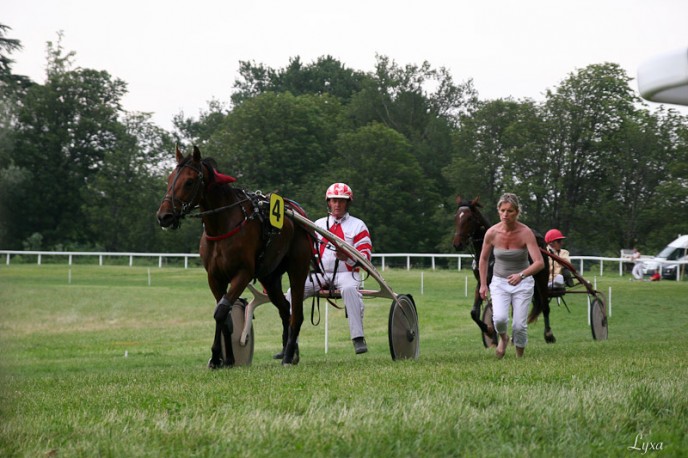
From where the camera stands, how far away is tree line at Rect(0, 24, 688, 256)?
52.6 m

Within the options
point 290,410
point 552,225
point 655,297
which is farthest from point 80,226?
point 290,410

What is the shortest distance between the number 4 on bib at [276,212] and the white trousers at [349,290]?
124cm

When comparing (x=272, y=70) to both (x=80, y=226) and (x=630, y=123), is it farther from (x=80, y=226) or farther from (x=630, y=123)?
(x=80, y=226)

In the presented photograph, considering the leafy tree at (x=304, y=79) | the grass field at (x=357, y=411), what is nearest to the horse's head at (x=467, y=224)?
the grass field at (x=357, y=411)

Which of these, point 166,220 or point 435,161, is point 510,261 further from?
point 435,161

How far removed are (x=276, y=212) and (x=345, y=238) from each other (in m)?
1.54

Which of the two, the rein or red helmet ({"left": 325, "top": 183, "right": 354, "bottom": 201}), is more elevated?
red helmet ({"left": 325, "top": 183, "right": 354, "bottom": 201})

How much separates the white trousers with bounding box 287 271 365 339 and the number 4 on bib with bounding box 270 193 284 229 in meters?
1.24

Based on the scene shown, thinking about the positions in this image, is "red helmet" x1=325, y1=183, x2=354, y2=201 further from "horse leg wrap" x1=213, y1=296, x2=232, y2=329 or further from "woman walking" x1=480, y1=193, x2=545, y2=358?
"horse leg wrap" x1=213, y1=296, x2=232, y2=329

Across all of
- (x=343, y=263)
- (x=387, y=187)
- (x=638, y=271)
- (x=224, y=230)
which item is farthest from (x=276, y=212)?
(x=387, y=187)

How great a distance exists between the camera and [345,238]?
1073cm

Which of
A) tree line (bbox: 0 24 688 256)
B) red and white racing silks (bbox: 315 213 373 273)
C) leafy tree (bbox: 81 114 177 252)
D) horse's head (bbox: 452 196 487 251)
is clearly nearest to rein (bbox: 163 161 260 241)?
red and white racing silks (bbox: 315 213 373 273)

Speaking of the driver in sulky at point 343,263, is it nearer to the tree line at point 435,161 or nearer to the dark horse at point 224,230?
the dark horse at point 224,230

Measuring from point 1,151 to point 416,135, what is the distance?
232 ft
